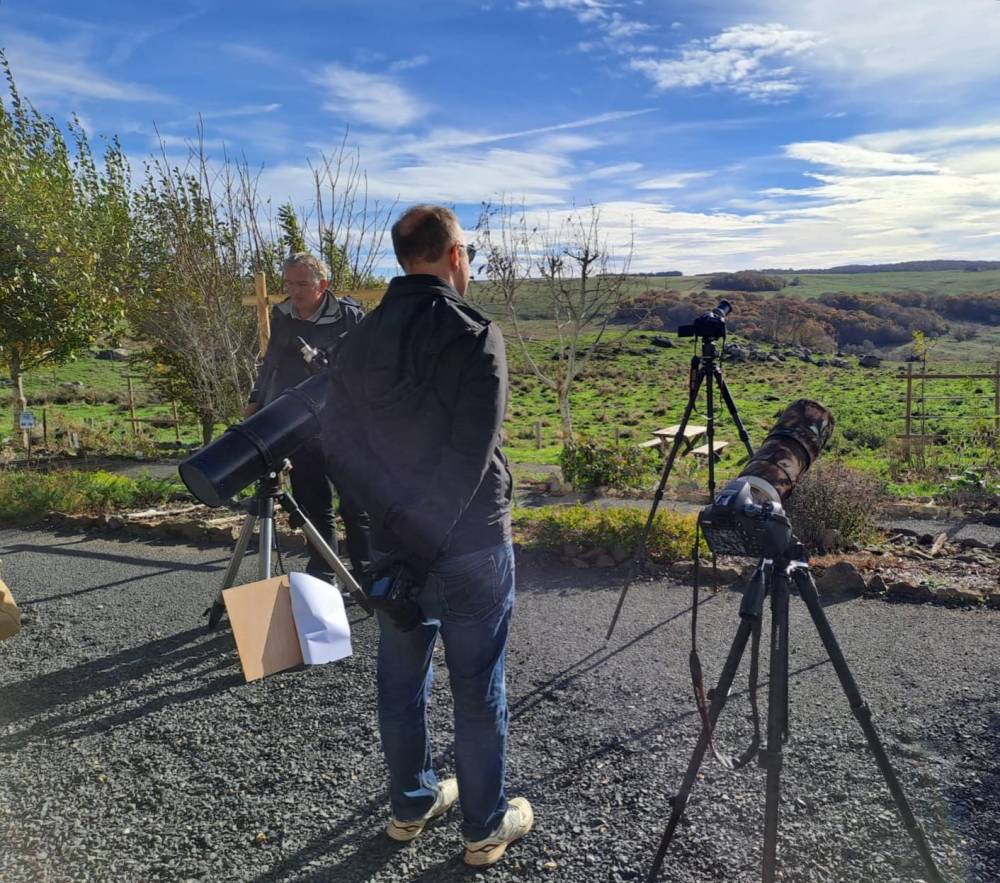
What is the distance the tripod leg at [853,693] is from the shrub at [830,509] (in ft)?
13.6

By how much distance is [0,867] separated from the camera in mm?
2666

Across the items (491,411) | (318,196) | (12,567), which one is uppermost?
(318,196)

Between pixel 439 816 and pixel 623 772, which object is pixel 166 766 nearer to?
pixel 439 816

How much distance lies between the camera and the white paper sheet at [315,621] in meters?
3.42

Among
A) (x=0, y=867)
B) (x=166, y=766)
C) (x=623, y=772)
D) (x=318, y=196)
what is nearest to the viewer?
(x=0, y=867)

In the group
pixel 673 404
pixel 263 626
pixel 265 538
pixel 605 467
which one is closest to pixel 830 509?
pixel 605 467

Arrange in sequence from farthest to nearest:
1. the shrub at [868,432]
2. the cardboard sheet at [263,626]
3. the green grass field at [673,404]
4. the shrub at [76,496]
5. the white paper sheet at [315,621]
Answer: the shrub at [868,432] < the green grass field at [673,404] < the shrub at [76,496] < the white paper sheet at [315,621] < the cardboard sheet at [263,626]

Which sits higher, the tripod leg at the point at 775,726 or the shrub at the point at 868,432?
the tripod leg at the point at 775,726

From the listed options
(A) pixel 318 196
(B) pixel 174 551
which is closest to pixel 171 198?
(A) pixel 318 196

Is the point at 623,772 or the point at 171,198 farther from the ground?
the point at 171,198

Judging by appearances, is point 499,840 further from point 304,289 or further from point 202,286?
point 202,286

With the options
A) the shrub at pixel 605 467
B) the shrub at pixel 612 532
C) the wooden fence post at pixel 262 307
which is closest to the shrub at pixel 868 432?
the shrub at pixel 605 467

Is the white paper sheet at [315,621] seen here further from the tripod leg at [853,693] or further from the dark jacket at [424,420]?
the tripod leg at [853,693]

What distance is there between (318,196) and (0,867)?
8551 millimetres
